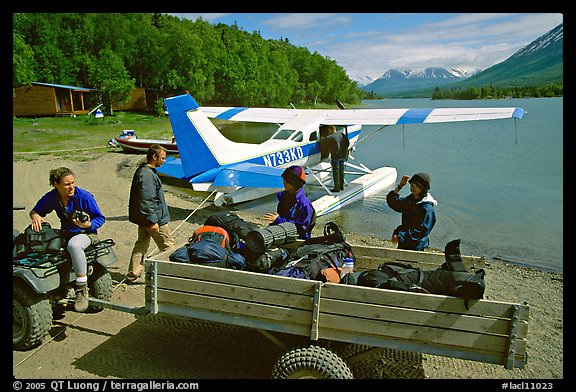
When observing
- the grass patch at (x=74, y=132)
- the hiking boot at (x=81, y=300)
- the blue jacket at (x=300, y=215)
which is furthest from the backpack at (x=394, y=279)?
the grass patch at (x=74, y=132)

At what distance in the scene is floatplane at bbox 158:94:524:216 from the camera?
10281 millimetres

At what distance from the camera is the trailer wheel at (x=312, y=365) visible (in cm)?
332

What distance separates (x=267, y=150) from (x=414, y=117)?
183 inches

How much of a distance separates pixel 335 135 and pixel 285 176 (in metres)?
8.88

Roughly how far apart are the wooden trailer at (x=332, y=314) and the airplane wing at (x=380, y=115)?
32.2ft

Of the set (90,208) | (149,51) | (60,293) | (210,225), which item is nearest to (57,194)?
(90,208)

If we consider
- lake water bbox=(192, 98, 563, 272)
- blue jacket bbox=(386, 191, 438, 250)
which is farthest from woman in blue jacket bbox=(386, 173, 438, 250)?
lake water bbox=(192, 98, 563, 272)

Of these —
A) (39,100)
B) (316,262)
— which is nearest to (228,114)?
(316,262)

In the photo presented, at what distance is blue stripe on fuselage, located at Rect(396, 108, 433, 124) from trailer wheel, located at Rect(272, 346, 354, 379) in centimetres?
1042

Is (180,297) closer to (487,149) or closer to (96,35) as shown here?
(487,149)

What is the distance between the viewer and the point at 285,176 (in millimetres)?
4762

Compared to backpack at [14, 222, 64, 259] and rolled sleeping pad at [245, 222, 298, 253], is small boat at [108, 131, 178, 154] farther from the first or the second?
rolled sleeping pad at [245, 222, 298, 253]

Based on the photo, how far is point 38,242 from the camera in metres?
4.45
